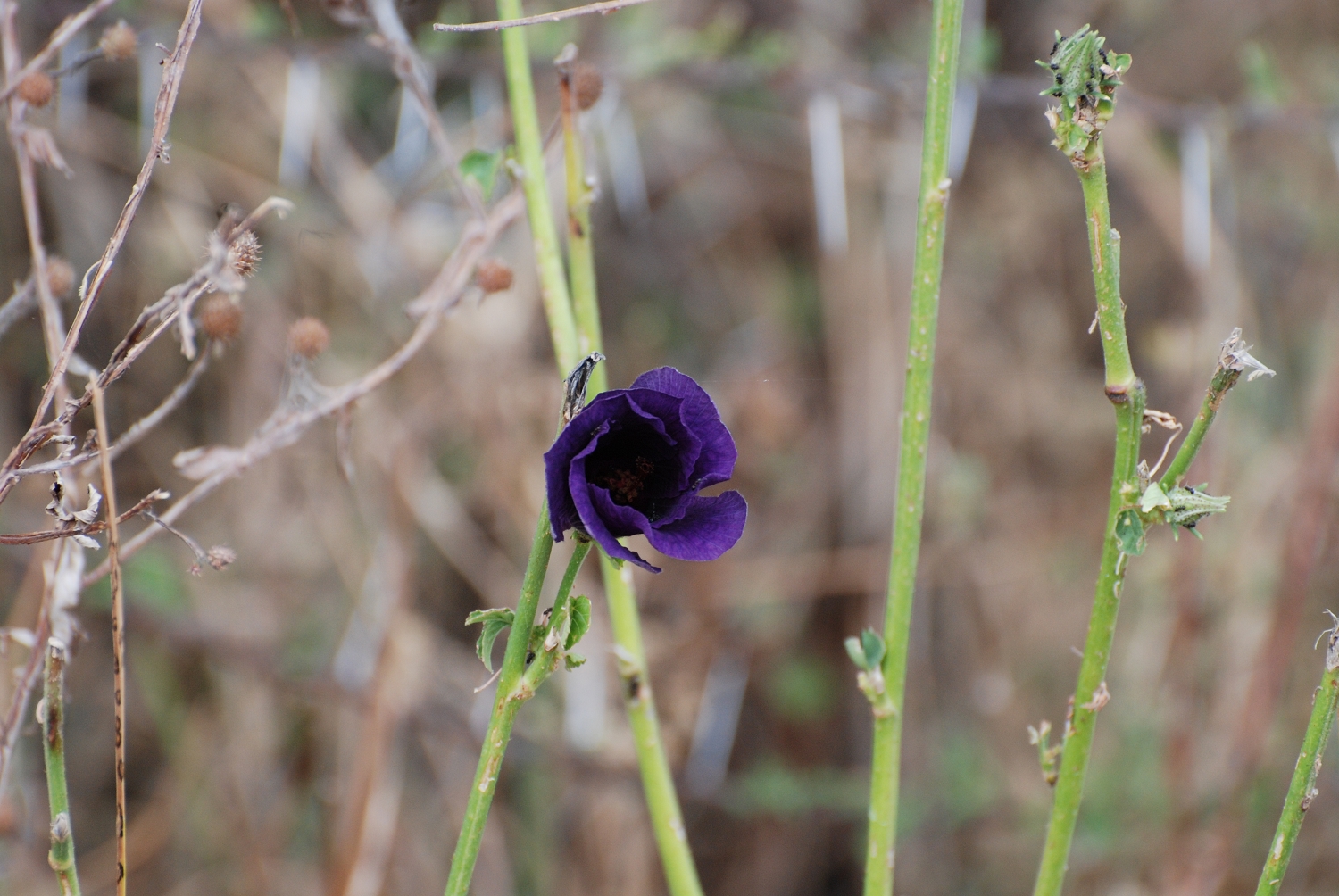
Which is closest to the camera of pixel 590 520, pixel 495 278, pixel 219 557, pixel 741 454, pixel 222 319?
pixel 590 520

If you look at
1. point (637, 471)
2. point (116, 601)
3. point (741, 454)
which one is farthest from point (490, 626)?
point (741, 454)

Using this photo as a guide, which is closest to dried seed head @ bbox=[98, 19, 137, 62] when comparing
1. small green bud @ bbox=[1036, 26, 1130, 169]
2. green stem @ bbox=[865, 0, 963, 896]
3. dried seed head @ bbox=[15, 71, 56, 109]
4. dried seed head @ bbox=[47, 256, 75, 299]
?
dried seed head @ bbox=[15, 71, 56, 109]

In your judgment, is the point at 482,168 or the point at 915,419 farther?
the point at 482,168

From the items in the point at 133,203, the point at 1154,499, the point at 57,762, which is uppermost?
the point at 133,203

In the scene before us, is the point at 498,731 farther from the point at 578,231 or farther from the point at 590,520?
the point at 578,231

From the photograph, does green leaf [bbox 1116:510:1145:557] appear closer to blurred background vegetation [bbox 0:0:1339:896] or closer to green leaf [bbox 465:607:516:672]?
green leaf [bbox 465:607:516:672]

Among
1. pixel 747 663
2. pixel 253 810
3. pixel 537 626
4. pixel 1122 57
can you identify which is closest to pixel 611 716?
pixel 747 663

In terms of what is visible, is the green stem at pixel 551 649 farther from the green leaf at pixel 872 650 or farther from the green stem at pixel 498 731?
the green leaf at pixel 872 650
